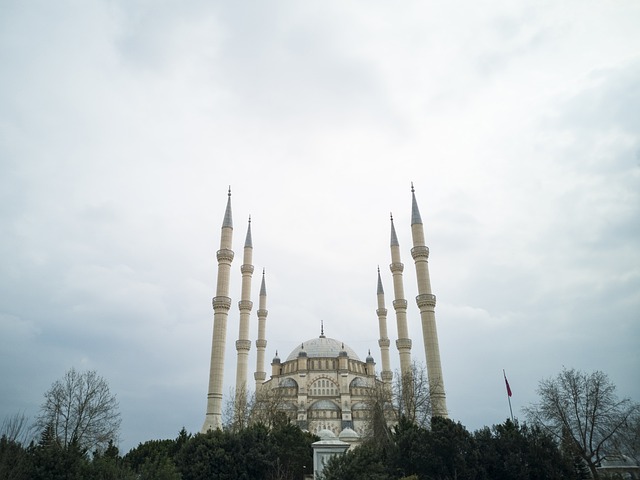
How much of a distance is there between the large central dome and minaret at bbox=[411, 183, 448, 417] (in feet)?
112

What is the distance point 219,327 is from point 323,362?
1281 inches

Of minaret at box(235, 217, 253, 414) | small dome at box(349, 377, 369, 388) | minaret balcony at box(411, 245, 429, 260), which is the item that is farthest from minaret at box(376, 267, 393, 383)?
minaret balcony at box(411, 245, 429, 260)

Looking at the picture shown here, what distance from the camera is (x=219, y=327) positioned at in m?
34.6

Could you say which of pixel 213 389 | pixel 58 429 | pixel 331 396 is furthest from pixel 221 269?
pixel 331 396

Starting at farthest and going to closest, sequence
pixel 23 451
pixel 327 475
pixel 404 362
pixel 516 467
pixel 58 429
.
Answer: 1. pixel 404 362
2. pixel 58 429
3. pixel 516 467
4. pixel 23 451
5. pixel 327 475

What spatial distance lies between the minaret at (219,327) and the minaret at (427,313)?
47.3 ft

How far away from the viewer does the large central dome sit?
67.2 metres

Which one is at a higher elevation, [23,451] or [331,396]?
[331,396]

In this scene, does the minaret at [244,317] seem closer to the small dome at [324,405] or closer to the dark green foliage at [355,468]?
the small dome at [324,405]

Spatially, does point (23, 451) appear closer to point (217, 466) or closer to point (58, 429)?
point (217, 466)

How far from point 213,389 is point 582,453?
2272cm

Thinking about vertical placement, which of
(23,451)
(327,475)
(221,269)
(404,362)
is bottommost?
(327,475)

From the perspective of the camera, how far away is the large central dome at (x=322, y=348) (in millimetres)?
67250

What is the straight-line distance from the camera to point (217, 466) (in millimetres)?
Answer: 19531
